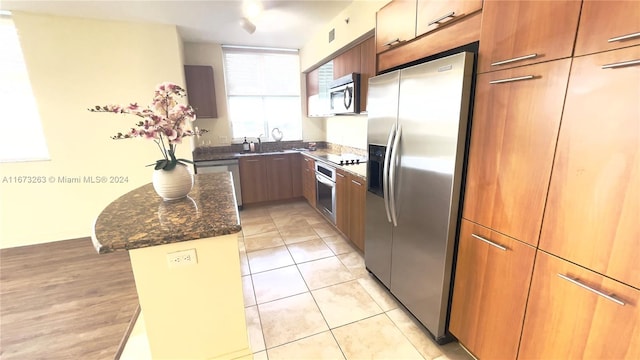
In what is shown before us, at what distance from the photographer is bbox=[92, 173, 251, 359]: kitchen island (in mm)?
1155

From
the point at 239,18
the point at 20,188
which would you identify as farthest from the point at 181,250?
the point at 20,188

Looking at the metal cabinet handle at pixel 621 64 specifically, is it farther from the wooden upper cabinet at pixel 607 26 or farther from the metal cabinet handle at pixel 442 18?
the metal cabinet handle at pixel 442 18

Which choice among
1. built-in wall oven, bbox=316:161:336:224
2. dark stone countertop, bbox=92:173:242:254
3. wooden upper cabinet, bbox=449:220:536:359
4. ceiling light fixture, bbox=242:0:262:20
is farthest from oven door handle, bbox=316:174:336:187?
ceiling light fixture, bbox=242:0:262:20

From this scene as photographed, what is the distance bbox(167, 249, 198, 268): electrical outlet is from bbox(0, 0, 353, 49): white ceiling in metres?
2.66

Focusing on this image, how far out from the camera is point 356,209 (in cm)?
276

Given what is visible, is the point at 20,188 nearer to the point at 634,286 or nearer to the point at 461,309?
the point at 461,309

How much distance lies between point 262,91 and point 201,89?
102cm

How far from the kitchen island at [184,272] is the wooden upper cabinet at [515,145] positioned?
1244mm

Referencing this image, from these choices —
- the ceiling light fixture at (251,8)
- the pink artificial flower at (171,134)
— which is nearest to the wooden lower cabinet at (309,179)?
the ceiling light fixture at (251,8)

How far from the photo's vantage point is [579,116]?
3.28 ft

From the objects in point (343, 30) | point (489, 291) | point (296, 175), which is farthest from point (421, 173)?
point (296, 175)

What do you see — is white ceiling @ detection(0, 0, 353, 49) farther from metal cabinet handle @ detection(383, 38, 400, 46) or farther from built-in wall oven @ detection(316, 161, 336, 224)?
built-in wall oven @ detection(316, 161, 336, 224)

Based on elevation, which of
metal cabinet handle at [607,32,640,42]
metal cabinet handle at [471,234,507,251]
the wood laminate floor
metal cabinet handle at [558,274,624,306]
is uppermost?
metal cabinet handle at [607,32,640,42]

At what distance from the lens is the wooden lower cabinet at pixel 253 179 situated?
426 centimetres
